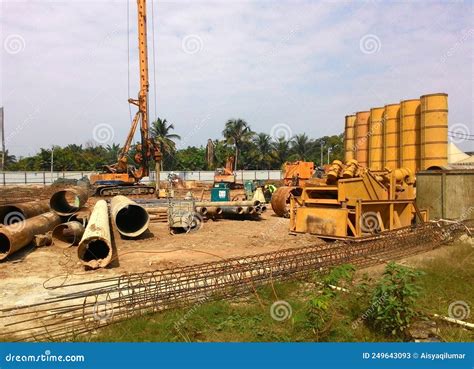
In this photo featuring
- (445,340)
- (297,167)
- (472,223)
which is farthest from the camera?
(297,167)

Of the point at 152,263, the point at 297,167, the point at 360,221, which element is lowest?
the point at 152,263

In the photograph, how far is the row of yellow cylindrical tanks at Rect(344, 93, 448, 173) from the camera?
1304cm

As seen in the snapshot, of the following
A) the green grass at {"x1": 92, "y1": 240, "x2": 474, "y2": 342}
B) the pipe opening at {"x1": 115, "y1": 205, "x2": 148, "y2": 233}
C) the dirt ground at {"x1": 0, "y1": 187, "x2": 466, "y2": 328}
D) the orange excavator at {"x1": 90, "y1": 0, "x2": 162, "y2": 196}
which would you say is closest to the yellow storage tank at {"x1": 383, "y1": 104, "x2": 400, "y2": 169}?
the dirt ground at {"x1": 0, "y1": 187, "x2": 466, "y2": 328}

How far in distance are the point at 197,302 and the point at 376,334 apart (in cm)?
205

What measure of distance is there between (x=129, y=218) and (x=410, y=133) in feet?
32.7

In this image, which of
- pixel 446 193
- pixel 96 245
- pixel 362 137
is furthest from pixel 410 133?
pixel 96 245

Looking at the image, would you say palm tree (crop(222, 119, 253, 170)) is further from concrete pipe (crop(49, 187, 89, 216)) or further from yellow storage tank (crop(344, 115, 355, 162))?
concrete pipe (crop(49, 187, 89, 216))

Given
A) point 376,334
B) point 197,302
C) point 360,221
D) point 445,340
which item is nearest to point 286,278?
point 197,302

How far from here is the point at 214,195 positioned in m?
15.9

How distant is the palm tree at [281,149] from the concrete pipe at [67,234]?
139 feet

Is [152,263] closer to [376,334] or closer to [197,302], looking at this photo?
[197,302]

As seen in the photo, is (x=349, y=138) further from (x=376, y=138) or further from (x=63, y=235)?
(x=63, y=235)

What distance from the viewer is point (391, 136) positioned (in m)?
15.0

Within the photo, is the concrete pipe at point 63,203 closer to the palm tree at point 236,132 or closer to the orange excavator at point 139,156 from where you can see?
the orange excavator at point 139,156
